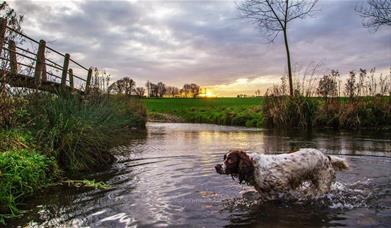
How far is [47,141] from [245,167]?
494cm

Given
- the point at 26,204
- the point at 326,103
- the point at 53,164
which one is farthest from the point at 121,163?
the point at 326,103

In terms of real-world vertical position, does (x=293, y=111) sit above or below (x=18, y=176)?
above

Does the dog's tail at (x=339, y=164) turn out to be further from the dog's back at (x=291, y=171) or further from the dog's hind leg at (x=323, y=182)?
the dog's hind leg at (x=323, y=182)

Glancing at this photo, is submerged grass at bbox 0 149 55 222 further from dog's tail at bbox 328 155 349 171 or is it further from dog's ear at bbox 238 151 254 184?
dog's tail at bbox 328 155 349 171

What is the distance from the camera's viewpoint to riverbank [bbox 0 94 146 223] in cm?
737

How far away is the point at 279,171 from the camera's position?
7379 mm

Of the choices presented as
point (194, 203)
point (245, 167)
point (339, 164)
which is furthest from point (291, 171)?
point (194, 203)

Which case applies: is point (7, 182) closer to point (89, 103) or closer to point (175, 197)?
point (175, 197)

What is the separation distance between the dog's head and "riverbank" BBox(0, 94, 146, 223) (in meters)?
3.28

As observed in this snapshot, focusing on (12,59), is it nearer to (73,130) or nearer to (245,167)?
(73,130)

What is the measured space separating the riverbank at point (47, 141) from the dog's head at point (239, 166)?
129 inches

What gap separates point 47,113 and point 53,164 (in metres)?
1.93

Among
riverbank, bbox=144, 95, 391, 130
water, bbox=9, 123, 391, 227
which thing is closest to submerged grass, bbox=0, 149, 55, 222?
water, bbox=9, 123, 391, 227

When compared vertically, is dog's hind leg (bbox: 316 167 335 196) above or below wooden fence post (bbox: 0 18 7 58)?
below
